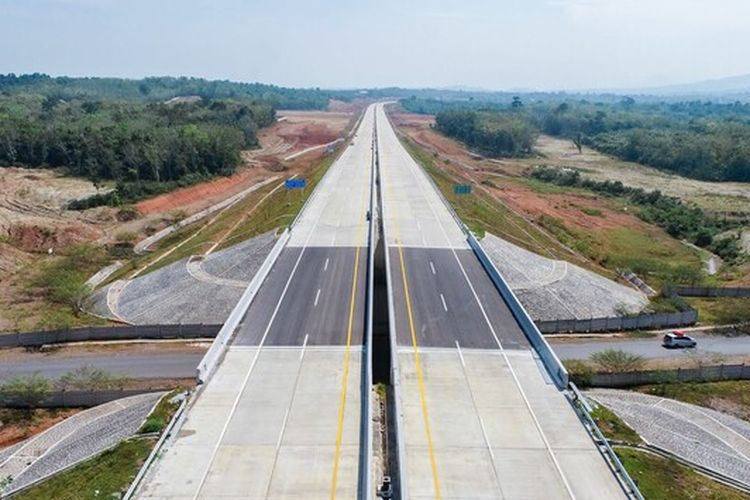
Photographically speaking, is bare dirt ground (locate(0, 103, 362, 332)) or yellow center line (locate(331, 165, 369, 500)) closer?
yellow center line (locate(331, 165, 369, 500))

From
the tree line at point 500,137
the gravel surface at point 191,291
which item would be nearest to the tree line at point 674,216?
the tree line at point 500,137

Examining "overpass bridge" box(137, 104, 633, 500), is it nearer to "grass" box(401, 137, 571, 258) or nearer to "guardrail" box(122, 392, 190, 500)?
"guardrail" box(122, 392, 190, 500)

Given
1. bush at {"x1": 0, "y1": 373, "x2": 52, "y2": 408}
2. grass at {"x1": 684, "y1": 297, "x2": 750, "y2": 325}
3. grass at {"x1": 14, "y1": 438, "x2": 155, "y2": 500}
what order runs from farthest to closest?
grass at {"x1": 684, "y1": 297, "x2": 750, "y2": 325}
bush at {"x1": 0, "y1": 373, "x2": 52, "y2": 408}
grass at {"x1": 14, "y1": 438, "x2": 155, "y2": 500}

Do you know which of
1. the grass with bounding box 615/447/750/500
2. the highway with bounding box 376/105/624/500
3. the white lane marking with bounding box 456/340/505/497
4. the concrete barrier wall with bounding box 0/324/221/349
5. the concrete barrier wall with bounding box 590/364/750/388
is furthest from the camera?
the concrete barrier wall with bounding box 0/324/221/349

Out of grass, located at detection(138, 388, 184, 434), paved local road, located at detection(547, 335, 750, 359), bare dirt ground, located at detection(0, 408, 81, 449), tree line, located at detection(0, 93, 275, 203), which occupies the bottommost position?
bare dirt ground, located at detection(0, 408, 81, 449)

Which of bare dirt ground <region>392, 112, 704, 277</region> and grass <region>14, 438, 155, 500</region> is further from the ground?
bare dirt ground <region>392, 112, 704, 277</region>

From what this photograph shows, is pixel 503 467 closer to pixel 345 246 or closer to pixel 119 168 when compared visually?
pixel 345 246

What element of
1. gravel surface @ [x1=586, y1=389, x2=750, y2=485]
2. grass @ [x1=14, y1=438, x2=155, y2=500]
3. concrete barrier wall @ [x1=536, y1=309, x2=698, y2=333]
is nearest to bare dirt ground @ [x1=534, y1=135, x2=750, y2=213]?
concrete barrier wall @ [x1=536, y1=309, x2=698, y2=333]

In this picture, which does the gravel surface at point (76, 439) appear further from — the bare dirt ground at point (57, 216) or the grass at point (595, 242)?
the grass at point (595, 242)
